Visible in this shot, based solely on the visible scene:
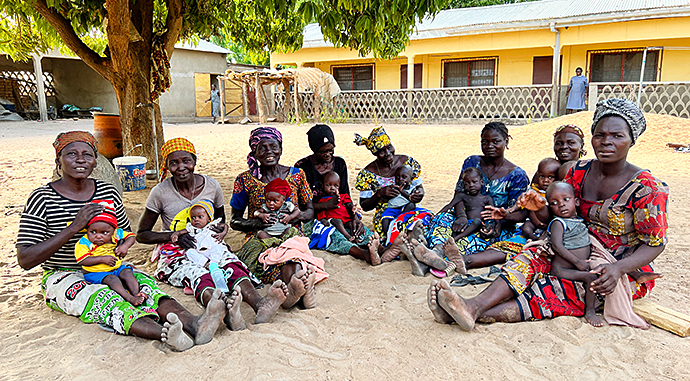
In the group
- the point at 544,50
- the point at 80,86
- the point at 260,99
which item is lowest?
the point at 260,99

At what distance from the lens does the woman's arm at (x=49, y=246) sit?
247 centimetres

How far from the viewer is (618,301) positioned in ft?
8.31

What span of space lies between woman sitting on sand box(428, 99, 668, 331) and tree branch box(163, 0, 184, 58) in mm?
5035

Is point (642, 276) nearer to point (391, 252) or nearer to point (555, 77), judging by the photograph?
point (391, 252)

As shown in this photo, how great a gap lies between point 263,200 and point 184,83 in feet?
59.3

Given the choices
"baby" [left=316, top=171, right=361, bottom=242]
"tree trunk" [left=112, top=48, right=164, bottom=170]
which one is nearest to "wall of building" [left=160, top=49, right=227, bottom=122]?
"tree trunk" [left=112, top=48, right=164, bottom=170]

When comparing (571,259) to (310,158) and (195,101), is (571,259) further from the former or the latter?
(195,101)

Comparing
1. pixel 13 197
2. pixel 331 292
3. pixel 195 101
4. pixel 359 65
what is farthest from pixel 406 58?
pixel 331 292

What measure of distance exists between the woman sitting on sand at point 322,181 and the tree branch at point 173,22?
120 inches

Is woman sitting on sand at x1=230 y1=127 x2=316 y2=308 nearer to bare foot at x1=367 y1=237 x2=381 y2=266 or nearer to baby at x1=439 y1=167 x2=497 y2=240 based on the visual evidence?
bare foot at x1=367 y1=237 x2=381 y2=266

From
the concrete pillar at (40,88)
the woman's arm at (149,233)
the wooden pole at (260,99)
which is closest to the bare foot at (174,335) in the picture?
the woman's arm at (149,233)

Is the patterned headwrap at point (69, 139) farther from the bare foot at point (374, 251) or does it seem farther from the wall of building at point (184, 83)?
the wall of building at point (184, 83)

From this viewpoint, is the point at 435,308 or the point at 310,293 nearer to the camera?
the point at 435,308

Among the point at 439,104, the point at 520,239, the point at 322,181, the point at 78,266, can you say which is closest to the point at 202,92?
the point at 439,104
